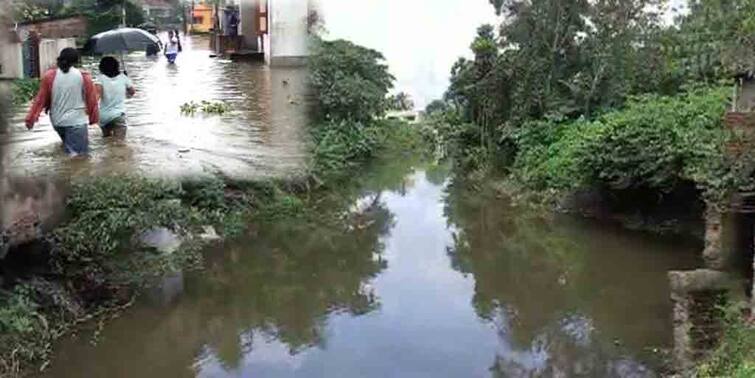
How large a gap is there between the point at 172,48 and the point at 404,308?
4653 millimetres

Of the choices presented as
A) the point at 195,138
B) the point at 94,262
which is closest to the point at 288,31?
the point at 195,138

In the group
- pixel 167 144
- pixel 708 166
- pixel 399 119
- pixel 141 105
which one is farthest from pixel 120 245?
pixel 399 119

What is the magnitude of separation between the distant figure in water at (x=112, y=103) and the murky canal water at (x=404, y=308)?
376 cm

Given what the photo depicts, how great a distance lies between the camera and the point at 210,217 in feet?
36.5

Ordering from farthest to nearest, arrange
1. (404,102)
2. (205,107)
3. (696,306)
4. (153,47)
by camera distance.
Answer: (404,102), (696,306), (153,47), (205,107)

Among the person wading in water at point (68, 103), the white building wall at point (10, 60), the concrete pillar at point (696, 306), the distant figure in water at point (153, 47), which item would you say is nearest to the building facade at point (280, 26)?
the distant figure in water at point (153, 47)

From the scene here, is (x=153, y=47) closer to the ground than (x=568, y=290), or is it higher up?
higher up

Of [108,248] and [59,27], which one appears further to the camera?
[108,248]

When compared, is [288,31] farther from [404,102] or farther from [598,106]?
[404,102]

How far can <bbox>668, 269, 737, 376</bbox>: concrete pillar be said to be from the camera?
7652mm

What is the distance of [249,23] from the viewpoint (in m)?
5.91

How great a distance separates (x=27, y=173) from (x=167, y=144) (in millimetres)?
862

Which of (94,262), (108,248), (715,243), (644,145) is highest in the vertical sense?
(644,145)

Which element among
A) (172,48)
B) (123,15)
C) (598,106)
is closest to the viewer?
(123,15)
